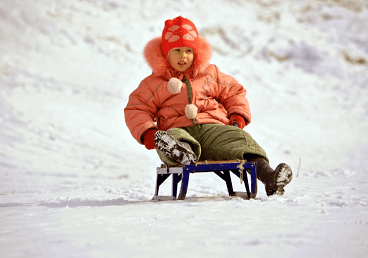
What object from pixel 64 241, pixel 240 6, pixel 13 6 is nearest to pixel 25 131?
pixel 13 6

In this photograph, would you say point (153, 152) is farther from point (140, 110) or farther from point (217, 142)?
point (217, 142)

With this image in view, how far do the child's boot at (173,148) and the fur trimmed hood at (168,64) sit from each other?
674 mm

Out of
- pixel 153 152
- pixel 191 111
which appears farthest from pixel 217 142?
pixel 153 152

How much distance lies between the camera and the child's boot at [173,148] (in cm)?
232

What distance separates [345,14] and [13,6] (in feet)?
29.5

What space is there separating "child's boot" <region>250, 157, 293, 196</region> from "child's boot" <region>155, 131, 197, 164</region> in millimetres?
415

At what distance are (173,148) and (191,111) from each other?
45cm

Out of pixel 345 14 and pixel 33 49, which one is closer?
pixel 33 49

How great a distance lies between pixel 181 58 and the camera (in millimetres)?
2842

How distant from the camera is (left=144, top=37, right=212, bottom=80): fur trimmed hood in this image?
2.87m

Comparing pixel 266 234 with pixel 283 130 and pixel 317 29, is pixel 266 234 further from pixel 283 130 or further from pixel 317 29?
pixel 317 29

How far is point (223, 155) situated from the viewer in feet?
8.48

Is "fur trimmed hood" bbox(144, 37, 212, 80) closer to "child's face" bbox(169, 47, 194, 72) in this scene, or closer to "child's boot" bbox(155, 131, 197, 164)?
"child's face" bbox(169, 47, 194, 72)

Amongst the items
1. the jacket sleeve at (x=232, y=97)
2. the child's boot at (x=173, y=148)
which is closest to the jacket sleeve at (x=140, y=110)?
the child's boot at (x=173, y=148)
